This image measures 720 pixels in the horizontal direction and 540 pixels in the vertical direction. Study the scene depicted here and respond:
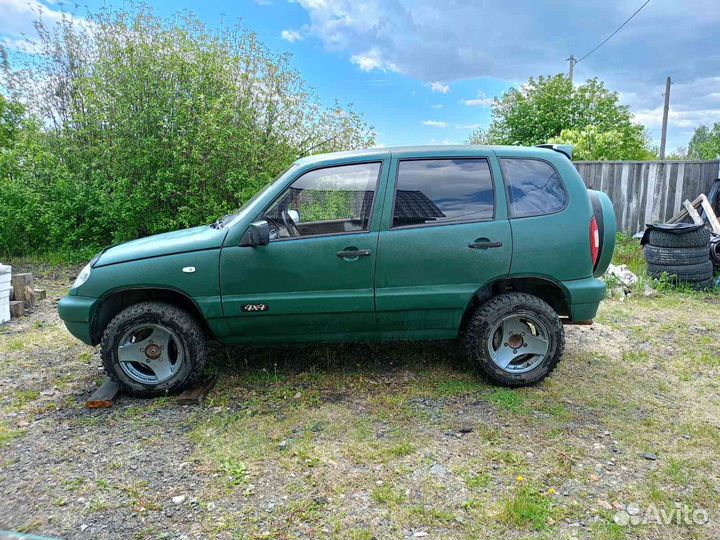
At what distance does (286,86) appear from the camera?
926cm

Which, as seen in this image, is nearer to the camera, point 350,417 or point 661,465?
point 661,465

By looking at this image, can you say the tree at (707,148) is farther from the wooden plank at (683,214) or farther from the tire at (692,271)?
the tire at (692,271)

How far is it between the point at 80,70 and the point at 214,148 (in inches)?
154

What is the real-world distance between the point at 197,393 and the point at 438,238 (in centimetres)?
221

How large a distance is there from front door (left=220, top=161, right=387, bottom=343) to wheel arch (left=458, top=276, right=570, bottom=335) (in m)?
0.81

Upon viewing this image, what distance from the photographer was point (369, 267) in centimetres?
372

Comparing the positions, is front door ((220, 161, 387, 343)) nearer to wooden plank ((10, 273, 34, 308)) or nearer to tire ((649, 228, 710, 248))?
wooden plank ((10, 273, 34, 308))

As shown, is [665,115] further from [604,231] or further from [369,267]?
[369,267]

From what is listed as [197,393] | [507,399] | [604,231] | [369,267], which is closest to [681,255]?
[604,231]

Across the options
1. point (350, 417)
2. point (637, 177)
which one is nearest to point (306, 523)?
point (350, 417)

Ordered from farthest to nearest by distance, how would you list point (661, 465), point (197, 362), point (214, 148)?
point (214, 148) < point (197, 362) < point (661, 465)

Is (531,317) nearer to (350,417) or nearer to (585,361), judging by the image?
(585,361)

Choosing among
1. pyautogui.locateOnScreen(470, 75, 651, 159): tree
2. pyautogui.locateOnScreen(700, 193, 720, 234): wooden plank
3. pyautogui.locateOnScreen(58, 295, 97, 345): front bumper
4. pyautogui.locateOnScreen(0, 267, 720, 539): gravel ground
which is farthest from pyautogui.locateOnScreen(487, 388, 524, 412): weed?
pyautogui.locateOnScreen(470, 75, 651, 159): tree

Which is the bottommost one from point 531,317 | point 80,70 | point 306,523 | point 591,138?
point 306,523
